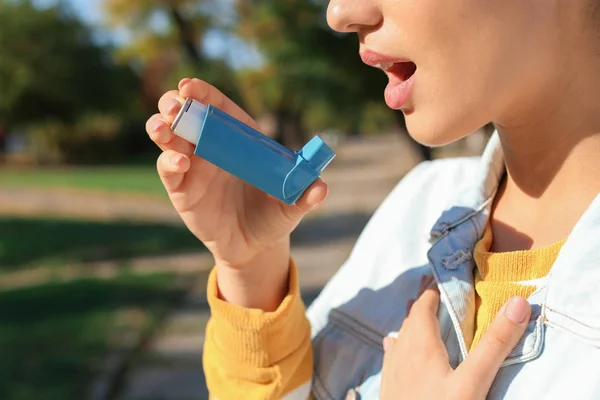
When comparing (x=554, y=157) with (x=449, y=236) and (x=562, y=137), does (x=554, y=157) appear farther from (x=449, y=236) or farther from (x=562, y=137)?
(x=449, y=236)

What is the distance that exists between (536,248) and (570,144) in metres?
0.18

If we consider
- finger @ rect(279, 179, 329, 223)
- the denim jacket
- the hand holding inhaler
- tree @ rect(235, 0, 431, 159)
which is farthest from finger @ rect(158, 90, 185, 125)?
tree @ rect(235, 0, 431, 159)

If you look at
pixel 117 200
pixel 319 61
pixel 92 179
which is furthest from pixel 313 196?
pixel 92 179

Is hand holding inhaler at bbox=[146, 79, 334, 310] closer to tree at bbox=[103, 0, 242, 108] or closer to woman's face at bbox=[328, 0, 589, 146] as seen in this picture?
woman's face at bbox=[328, 0, 589, 146]

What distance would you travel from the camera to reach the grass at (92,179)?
16.6 metres

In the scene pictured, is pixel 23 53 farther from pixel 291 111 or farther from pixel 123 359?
pixel 123 359

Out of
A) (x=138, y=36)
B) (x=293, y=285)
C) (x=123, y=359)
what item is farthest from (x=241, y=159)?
(x=138, y=36)

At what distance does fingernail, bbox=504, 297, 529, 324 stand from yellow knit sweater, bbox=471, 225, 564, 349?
0.07m

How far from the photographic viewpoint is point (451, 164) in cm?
150

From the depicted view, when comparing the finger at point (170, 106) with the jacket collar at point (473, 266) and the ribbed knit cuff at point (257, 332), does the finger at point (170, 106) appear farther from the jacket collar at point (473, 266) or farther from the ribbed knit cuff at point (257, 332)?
the jacket collar at point (473, 266)

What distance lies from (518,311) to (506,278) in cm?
12

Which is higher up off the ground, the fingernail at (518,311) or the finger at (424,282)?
the fingernail at (518,311)

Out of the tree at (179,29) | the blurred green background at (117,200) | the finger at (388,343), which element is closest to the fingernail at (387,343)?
the finger at (388,343)

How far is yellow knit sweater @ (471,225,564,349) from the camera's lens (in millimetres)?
1033
